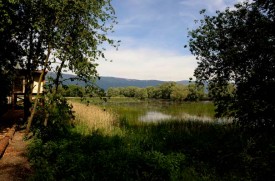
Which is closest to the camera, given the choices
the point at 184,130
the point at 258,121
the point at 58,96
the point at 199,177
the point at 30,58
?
the point at 199,177

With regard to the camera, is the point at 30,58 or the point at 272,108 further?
the point at 30,58

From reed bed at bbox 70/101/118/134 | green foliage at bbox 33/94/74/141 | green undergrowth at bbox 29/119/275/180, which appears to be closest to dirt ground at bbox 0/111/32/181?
green undergrowth at bbox 29/119/275/180

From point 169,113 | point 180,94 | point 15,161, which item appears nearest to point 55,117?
point 15,161

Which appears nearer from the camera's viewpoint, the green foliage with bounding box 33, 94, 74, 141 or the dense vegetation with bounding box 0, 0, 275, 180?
the dense vegetation with bounding box 0, 0, 275, 180

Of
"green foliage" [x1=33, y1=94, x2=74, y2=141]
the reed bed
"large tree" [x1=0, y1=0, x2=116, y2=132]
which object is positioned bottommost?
the reed bed

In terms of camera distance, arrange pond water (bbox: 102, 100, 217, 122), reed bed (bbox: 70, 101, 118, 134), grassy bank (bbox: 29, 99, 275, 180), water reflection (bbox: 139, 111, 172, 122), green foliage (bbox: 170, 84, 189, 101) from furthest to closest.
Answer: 1. green foliage (bbox: 170, 84, 189, 101)
2. pond water (bbox: 102, 100, 217, 122)
3. water reflection (bbox: 139, 111, 172, 122)
4. reed bed (bbox: 70, 101, 118, 134)
5. grassy bank (bbox: 29, 99, 275, 180)

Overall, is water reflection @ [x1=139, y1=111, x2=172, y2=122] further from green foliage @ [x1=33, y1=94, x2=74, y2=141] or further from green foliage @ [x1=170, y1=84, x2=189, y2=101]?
green foliage @ [x1=170, y1=84, x2=189, y2=101]

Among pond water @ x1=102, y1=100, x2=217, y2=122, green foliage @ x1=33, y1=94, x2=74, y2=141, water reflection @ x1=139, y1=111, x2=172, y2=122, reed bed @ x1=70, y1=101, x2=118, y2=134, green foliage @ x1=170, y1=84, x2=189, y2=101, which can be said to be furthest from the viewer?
green foliage @ x1=170, y1=84, x2=189, y2=101

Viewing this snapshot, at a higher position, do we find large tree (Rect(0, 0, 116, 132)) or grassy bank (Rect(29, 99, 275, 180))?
large tree (Rect(0, 0, 116, 132))

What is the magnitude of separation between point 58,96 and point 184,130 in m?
7.47

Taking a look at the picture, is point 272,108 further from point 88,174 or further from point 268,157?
point 88,174

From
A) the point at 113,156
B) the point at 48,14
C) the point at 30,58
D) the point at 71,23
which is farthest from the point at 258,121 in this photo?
the point at 30,58

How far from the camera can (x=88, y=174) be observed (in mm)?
7059

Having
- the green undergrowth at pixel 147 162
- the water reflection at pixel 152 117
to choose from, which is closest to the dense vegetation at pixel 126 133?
the green undergrowth at pixel 147 162
